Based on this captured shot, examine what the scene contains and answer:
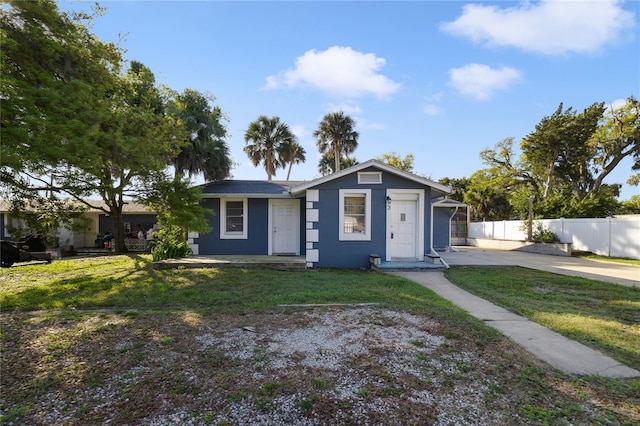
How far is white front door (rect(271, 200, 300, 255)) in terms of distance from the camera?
40.5ft

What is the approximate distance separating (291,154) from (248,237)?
14.2m

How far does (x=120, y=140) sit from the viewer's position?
848cm

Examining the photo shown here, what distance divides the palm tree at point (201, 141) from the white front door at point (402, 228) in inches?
445

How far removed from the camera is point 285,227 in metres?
12.4

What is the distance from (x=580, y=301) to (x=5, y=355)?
374 inches

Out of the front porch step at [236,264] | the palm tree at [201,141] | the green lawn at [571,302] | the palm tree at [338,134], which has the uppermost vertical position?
the palm tree at [338,134]

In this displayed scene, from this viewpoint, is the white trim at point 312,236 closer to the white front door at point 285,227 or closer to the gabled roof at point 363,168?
the gabled roof at point 363,168

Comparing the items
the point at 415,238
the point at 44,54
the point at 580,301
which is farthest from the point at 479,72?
the point at 44,54

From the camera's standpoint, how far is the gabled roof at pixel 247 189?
11828 millimetres

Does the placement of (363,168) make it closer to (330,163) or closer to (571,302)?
(571,302)

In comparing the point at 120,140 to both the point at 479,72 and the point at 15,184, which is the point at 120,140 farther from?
the point at 479,72

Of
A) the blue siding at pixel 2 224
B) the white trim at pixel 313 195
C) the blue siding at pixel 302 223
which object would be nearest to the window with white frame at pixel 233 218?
the blue siding at pixel 302 223

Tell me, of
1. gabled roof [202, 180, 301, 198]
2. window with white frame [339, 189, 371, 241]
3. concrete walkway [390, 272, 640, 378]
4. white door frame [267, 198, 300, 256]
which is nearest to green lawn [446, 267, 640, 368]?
concrete walkway [390, 272, 640, 378]

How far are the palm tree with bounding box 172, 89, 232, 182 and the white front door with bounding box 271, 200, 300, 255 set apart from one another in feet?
24.3
